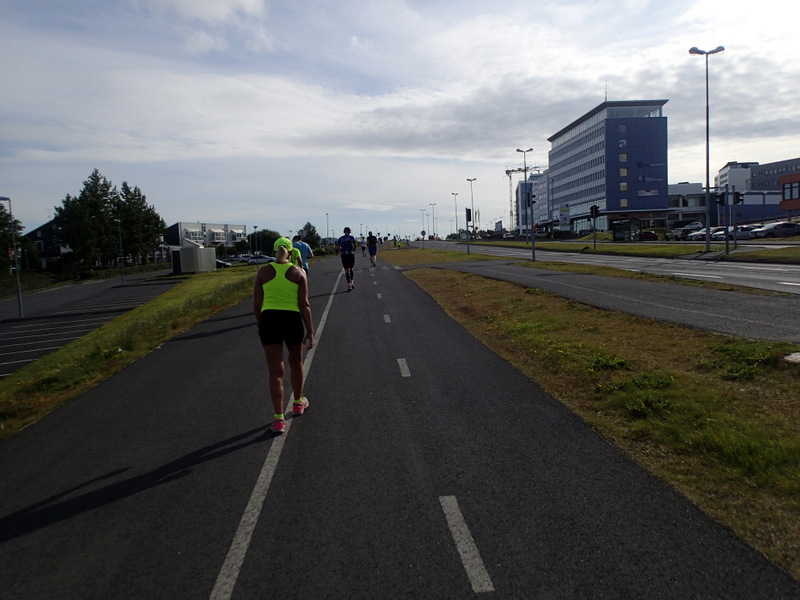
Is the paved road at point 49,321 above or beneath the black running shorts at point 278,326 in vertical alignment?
beneath

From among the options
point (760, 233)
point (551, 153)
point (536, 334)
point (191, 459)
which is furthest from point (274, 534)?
point (551, 153)

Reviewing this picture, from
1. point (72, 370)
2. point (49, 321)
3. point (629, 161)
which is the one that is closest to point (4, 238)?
point (49, 321)

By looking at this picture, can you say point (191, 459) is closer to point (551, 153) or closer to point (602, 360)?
point (602, 360)

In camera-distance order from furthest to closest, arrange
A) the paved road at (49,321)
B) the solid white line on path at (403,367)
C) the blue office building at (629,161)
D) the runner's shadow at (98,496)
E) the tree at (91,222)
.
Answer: the blue office building at (629,161), the tree at (91,222), the paved road at (49,321), the solid white line on path at (403,367), the runner's shadow at (98,496)

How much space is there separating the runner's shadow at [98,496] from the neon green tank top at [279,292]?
57.6 inches

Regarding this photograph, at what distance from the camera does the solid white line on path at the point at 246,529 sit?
374 centimetres

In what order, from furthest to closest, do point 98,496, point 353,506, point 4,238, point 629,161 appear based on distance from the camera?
point 629,161
point 4,238
point 98,496
point 353,506

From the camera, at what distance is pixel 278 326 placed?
6.63 metres

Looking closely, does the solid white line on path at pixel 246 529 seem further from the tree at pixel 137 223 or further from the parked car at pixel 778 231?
the tree at pixel 137 223

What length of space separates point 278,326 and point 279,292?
369 mm

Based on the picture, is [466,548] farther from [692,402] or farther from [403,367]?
[403,367]

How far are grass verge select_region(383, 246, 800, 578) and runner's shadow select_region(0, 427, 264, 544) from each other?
4.00 meters

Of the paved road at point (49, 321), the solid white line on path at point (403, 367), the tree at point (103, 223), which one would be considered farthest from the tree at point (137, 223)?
the solid white line on path at point (403, 367)

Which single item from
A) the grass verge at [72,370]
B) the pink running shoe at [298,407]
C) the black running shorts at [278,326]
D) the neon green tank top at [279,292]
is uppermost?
the neon green tank top at [279,292]
